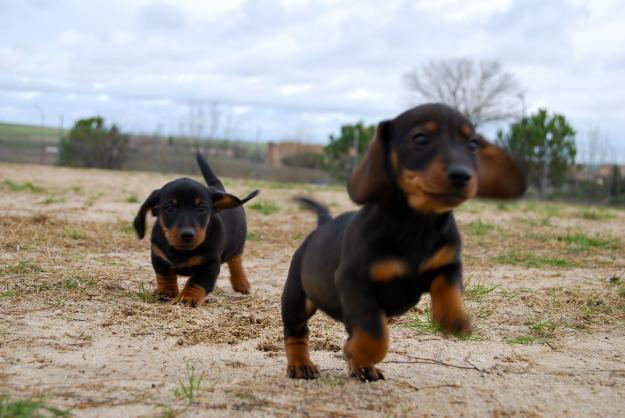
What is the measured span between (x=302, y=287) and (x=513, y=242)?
20.4ft

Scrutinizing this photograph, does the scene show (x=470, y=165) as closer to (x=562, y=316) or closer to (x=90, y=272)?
(x=562, y=316)

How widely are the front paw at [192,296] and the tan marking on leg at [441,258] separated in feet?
8.98

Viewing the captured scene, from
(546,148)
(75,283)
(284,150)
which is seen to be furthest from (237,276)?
(284,150)

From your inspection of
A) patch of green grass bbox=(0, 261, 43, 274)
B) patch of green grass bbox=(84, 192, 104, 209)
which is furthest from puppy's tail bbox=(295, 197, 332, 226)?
patch of green grass bbox=(84, 192, 104, 209)

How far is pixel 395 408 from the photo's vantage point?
314 centimetres

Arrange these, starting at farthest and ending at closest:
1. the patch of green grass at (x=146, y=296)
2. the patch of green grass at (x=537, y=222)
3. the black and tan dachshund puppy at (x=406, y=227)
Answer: the patch of green grass at (x=537, y=222) → the patch of green grass at (x=146, y=296) → the black and tan dachshund puppy at (x=406, y=227)

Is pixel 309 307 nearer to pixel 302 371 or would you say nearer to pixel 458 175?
pixel 302 371

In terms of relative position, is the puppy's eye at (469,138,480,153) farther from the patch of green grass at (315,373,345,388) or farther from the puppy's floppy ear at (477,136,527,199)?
the patch of green grass at (315,373,345,388)

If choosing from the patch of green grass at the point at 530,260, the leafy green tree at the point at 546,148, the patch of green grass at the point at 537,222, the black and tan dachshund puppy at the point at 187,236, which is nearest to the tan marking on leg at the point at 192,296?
the black and tan dachshund puppy at the point at 187,236

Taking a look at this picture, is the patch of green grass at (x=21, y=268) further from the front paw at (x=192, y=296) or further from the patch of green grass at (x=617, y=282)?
the patch of green grass at (x=617, y=282)

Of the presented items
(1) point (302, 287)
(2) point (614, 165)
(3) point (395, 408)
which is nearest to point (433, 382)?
(3) point (395, 408)

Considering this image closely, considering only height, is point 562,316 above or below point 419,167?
below

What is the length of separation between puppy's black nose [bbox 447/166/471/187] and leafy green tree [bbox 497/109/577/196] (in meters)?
22.2

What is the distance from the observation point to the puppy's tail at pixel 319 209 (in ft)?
12.9
